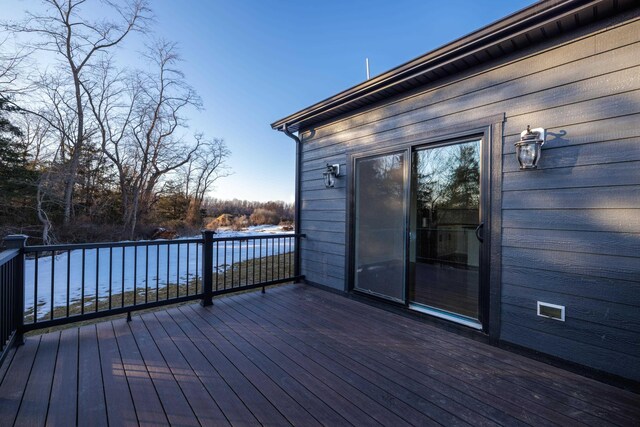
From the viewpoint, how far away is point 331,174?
3928 mm

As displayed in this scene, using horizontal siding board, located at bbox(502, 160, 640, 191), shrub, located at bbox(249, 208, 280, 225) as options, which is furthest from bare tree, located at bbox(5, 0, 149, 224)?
horizontal siding board, located at bbox(502, 160, 640, 191)

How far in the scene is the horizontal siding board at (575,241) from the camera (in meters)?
1.83

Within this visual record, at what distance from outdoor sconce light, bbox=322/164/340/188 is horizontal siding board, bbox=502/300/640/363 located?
2.40m

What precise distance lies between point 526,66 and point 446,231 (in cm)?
155

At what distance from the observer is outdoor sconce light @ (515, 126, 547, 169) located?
213 cm

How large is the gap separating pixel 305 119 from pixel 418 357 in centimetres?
329

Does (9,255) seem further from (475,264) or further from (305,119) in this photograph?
(475,264)

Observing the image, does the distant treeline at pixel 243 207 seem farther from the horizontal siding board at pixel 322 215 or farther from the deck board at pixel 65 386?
the deck board at pixel 65 386

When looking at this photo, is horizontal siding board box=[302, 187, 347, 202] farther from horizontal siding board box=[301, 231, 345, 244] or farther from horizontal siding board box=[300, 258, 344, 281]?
horizontal siding board box=[300, 258, 344, 281]

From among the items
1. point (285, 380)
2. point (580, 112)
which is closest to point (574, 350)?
point (580, 112)

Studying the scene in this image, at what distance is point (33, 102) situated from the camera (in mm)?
9102

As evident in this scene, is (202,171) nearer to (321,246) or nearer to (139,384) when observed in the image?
(321,246)

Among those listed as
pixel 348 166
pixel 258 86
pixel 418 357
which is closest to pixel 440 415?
pixel 418 357

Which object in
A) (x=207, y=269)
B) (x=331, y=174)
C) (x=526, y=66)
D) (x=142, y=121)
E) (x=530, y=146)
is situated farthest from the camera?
(x=142, y=121)
